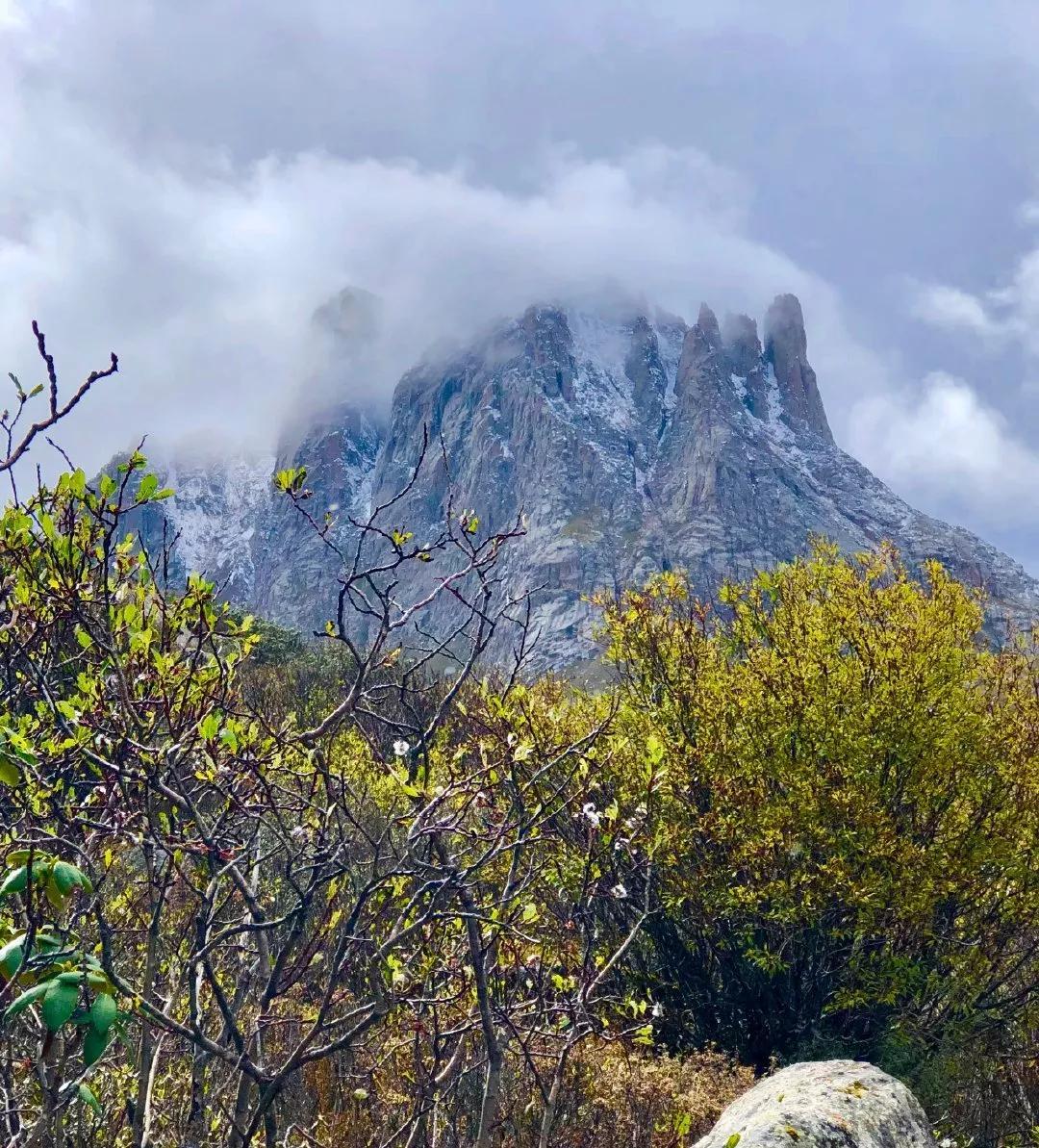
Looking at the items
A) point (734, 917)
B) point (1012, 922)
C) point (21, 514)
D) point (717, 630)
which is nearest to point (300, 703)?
point (717, 630)

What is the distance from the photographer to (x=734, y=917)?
10297 millimetres

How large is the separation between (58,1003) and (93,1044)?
0.31 ft

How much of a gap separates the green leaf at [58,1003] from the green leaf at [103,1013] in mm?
44

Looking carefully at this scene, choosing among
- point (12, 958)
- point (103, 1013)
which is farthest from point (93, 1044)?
point (12, 958)

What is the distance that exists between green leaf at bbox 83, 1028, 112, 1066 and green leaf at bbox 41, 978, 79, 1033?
5cm

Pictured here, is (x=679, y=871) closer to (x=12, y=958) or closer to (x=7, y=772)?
(x=7, y=772)

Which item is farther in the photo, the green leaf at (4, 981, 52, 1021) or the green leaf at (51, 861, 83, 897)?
the green leaf at (51, 861, 83, 897)

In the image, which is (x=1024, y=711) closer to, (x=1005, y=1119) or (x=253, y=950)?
(x=1005, y=1119)

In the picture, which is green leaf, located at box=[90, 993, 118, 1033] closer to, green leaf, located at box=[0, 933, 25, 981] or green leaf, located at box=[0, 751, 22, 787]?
green leaf, located at box=[0, 933, 25, 981]

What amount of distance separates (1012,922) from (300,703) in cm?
2281

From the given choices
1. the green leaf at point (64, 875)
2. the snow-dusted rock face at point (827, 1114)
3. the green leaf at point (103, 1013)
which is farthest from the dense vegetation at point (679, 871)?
the green leaf at point (103, 1013)

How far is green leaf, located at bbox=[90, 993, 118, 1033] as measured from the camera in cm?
142

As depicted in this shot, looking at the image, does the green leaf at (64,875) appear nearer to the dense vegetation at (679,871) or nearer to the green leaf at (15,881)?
the green leaf at (15,881)

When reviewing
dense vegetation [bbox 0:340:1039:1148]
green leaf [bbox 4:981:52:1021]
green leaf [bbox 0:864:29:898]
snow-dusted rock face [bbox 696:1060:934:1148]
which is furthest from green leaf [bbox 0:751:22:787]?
snow-dusted rock face [bbox 696:1060:934:1148]
